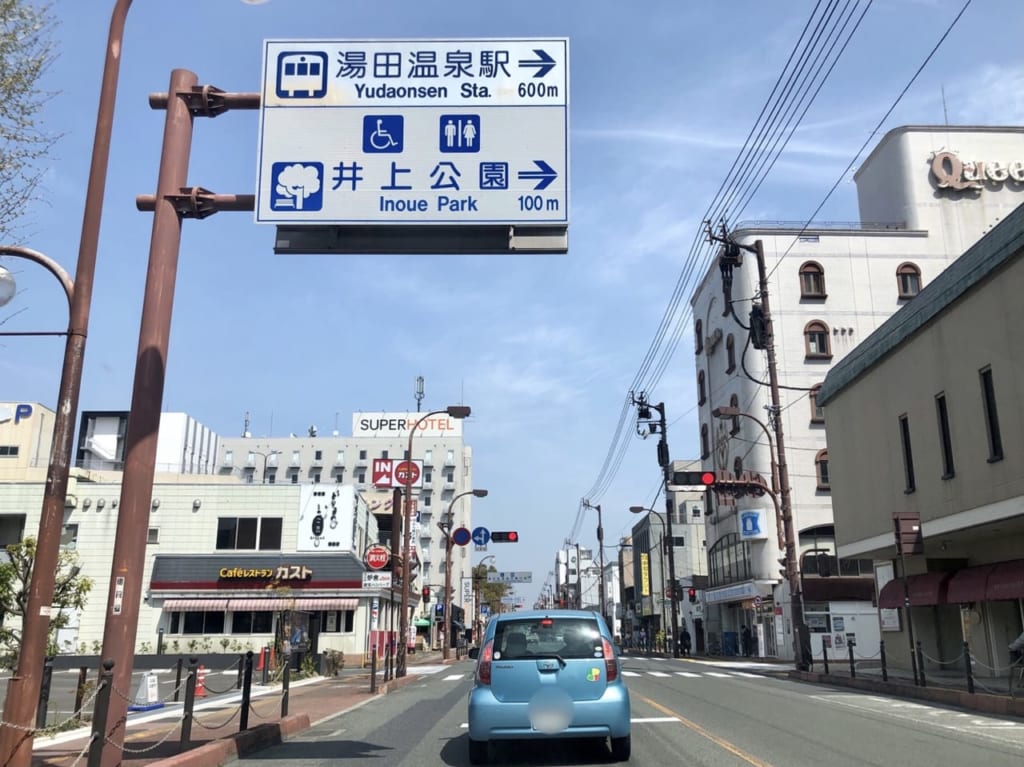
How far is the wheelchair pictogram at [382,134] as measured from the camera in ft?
32.2

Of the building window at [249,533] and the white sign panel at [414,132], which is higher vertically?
the white sign panel at [414,132]

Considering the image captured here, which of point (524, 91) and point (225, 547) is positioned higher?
point (524, 91)

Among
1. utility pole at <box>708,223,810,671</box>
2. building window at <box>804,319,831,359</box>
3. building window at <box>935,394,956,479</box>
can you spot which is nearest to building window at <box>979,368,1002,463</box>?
building window at <box>935,394,956,479</box>

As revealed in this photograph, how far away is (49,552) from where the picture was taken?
7.79 metres

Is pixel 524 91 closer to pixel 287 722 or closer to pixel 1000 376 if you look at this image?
pixel 287 722

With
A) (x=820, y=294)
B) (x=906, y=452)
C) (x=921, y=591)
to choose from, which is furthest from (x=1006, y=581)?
(x=820, y=294)

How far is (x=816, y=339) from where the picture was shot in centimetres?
4969

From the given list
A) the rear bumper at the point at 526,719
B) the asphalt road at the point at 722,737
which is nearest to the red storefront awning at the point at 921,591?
the asphalt road at the point at 722,737

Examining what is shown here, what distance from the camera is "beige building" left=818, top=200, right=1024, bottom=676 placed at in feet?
66.1

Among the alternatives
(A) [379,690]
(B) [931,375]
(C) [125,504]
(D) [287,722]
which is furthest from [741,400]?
(C) [125,504]

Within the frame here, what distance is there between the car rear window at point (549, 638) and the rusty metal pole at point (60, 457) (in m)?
4.52

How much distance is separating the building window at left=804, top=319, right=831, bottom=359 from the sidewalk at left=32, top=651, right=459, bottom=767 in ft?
111

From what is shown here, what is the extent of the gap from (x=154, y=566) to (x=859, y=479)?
30892 mm

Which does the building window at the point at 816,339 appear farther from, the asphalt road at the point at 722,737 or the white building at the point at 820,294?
the asphalt road at the point at 722,737
